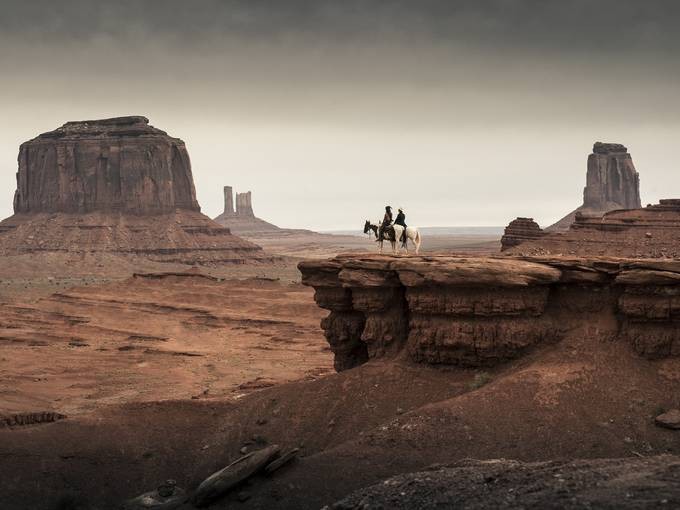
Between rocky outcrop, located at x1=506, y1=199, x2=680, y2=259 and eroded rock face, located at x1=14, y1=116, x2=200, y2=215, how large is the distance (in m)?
103

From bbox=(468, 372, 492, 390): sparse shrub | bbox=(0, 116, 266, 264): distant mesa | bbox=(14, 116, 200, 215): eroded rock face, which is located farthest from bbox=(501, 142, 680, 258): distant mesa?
bbox=(14, 116, 200, 215): eroded rock face

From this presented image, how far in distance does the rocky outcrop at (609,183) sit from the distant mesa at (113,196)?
250 feet

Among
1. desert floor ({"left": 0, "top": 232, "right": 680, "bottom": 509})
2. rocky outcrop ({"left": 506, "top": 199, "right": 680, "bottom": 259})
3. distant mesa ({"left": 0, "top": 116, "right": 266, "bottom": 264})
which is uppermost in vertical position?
distant mesa ({"left": 0, "top": 116, "right": 266, "bottom": 264})

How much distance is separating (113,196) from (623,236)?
374ft

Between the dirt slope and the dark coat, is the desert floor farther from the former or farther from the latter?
the dark coat

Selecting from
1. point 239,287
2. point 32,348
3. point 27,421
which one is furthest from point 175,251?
point 27,421

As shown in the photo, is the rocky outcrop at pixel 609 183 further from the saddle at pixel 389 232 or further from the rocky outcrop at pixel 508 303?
the rocky outcrop at pixel 508 303

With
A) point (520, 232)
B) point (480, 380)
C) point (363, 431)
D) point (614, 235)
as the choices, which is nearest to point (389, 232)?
point (480, 380)

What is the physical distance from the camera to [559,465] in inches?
802

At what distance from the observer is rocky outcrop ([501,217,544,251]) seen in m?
80.1

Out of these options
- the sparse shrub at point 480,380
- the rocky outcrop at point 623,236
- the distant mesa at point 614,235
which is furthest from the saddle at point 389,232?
the rocky outcrop at point 623,236

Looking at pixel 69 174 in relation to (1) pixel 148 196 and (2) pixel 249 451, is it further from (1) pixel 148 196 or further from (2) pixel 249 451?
(2) pixel 249 451

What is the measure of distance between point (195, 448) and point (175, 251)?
119 metres

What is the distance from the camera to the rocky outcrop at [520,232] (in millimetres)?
80125
